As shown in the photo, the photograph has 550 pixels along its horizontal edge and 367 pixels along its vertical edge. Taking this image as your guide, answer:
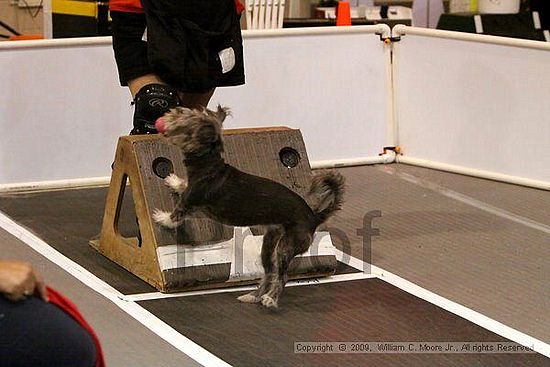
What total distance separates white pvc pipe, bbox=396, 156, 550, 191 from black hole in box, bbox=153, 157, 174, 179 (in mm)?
2095

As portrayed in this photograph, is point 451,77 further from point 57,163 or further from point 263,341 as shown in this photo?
point 263,341

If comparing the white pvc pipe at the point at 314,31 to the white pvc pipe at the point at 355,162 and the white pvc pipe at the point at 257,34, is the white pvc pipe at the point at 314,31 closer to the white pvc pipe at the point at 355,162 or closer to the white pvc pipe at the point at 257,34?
the white pvc pipe at the point at 257,34

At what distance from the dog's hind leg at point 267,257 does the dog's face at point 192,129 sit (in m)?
0.34

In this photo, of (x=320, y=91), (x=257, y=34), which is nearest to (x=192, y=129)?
(x=257, y=34)

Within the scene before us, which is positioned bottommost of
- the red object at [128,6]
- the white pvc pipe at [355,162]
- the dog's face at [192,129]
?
the white pvc pipe at [355,162]

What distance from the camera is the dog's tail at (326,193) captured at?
12.1 ft

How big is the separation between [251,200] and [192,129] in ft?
0.98

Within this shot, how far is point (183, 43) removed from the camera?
4.06 metres

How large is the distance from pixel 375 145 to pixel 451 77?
533mm

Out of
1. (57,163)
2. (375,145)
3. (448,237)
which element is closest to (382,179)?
(375,145)

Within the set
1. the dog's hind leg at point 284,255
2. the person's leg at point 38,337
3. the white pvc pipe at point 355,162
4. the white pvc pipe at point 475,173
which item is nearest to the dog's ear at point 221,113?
the dog's hind leg at point 284,255

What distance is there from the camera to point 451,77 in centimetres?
573

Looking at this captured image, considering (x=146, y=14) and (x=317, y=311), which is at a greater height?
(x=146, y=14)

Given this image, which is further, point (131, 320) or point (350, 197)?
point (350, 197)
